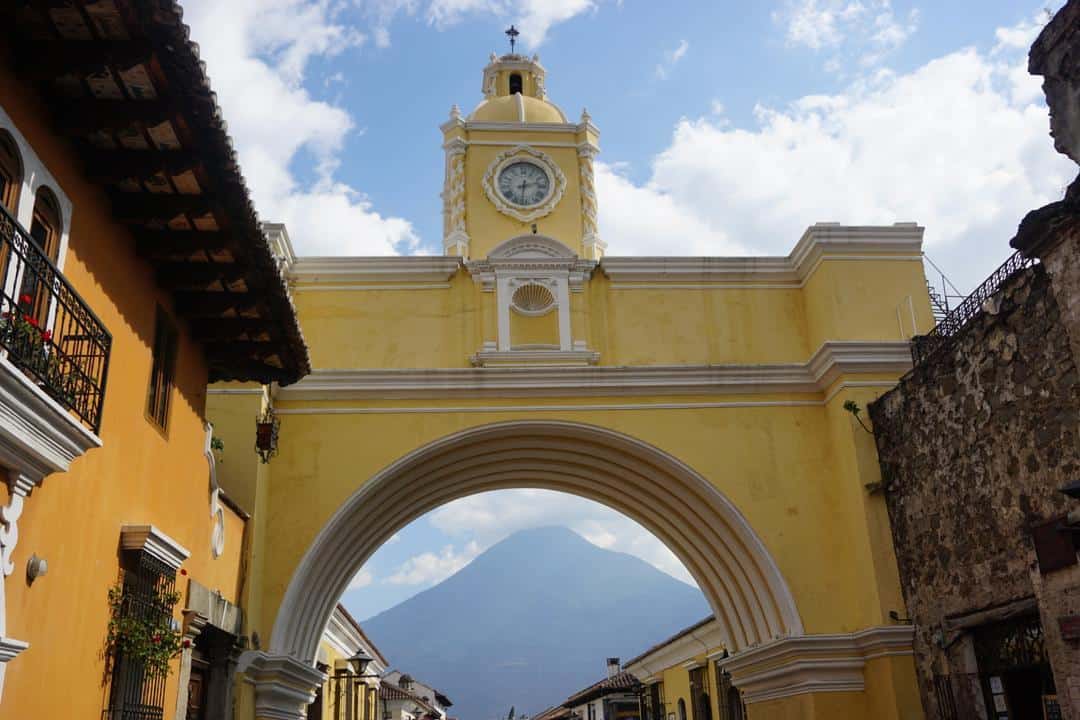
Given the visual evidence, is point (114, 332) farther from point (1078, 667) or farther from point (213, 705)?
point (1078, 667)

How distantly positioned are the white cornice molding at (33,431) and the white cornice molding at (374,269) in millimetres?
7621

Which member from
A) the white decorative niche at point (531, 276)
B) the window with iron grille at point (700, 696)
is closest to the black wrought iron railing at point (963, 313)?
the white decorative niche at point (531, 276)

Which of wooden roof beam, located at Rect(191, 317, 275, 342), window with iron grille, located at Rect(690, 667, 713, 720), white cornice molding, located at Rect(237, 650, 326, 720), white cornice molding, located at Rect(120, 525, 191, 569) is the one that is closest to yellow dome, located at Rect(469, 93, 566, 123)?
wooden roof beam, located at Rect(191, 317, 275, 342)

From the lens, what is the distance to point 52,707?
5.76 metres

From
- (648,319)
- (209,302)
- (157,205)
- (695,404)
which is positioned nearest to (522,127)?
(648,319)

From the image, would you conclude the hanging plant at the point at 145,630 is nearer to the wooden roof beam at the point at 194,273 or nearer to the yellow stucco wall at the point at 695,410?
the wooden roof beam at the point at 194,273

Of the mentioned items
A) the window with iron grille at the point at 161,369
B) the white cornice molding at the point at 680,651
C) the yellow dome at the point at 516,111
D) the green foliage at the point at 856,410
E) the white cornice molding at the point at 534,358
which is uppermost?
the yellow dome at the point at 516,111

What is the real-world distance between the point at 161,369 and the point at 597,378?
597cm

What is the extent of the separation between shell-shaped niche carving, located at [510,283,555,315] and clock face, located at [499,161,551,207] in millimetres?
1982

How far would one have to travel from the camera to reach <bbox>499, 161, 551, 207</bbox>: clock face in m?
14.8

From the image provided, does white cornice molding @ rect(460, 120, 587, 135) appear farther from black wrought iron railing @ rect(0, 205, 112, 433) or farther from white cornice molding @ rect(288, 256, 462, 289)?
black wrought iron railing @ rect(0, 205, 112, 433)

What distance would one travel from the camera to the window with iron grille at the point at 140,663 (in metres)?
6.88

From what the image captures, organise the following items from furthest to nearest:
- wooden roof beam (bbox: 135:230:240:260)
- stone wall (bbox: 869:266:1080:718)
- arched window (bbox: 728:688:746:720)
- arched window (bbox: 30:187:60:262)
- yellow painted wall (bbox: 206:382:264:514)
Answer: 1. arched window (bbox: 728:688:746:720)
2. yellow painted wall (bbox: 206:382:264:514)
3. stone wall (bbox: 869:266:1080:718)
4. wooden roof beam (bbox: 135:230:240:260)
5. arched window (bbox: 30:187:60:262)

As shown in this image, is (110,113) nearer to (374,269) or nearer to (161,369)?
(161,369)
